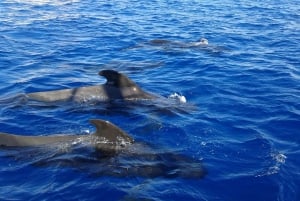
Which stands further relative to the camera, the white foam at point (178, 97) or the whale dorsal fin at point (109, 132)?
the white foam at point (178, 97)

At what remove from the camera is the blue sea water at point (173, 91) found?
8203 mm

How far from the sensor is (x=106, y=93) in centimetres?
1241

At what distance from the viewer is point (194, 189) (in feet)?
26.6

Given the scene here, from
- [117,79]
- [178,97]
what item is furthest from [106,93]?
[178,97]

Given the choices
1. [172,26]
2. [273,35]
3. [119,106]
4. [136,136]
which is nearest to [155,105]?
[119,106]

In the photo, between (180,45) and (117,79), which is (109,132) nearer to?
(117,79)

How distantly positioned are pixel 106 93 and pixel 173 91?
7.12ft

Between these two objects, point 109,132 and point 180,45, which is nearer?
point 109,132

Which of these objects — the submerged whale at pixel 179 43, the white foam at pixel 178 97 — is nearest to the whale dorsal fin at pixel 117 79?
the white foam at pixel 178 97

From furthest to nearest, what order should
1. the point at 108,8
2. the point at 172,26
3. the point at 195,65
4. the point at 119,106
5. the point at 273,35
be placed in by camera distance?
the point at 108,8 → the point at 172,26 → the point at 273,35 → the point at 195,65 → the point at 119,106

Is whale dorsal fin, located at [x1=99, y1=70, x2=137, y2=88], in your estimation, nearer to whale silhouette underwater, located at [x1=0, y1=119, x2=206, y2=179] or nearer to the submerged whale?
whale silhouette underwater, located at [x1=0, y1=119, x2=206, y2=179]

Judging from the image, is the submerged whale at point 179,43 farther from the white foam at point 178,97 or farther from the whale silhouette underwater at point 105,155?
the whale silhouette underwater at point 105,155

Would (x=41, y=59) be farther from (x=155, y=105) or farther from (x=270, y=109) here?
(x=270, y=109)

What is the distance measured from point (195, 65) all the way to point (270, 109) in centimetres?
492
